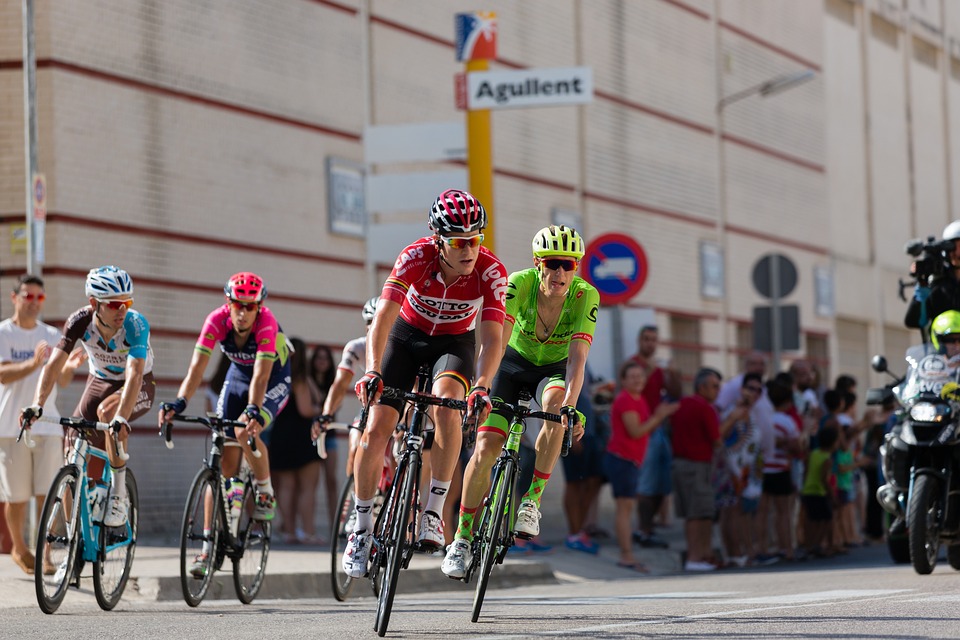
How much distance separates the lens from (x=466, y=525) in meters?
10.2

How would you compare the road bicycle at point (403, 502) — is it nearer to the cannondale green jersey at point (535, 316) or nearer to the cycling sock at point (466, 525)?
the cycling sock at point (466, 525)

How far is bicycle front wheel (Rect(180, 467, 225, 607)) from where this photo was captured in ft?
39.2

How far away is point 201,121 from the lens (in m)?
19.1

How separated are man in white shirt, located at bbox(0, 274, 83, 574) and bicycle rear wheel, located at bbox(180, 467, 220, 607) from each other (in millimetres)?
1820

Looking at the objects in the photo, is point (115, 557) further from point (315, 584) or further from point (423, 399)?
point (423, 399)

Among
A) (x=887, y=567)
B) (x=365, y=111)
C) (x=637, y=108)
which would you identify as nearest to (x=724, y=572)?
(x=887, y=567)

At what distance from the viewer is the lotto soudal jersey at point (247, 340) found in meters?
12.2

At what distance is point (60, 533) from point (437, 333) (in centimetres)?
296

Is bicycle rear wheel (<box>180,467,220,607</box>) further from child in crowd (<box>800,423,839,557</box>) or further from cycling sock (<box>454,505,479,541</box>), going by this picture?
child in crowd (<box>800,423,839,557</box>)

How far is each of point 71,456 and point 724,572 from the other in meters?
7.73

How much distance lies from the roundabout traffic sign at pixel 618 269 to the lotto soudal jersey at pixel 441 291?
9395 millimetres

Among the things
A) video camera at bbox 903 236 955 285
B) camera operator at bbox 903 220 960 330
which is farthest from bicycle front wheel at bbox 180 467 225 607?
video camera at bbox 903 236 955 285

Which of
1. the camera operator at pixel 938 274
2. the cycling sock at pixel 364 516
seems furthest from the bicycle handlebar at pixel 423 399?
the camera operator at pixel 938 274

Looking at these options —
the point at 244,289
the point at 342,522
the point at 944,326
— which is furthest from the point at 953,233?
the point at 244,289
